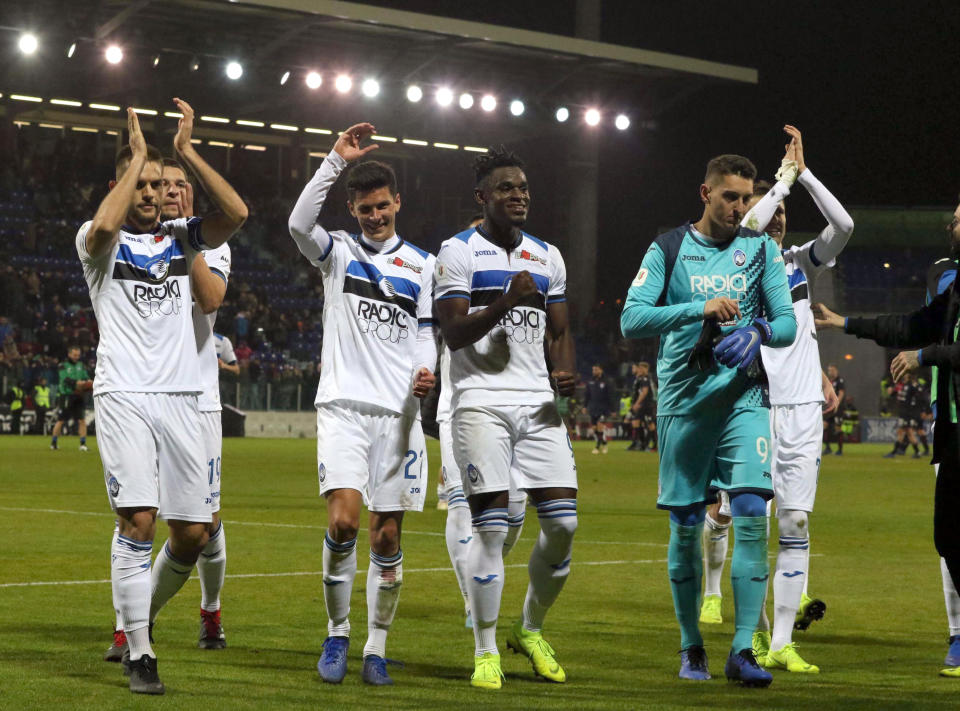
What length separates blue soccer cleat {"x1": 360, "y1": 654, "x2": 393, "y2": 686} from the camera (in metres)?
6.71

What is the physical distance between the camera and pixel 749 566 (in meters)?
6.86

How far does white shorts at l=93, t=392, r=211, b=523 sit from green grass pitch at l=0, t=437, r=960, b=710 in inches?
32.0

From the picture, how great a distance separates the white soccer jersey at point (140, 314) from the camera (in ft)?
21.8

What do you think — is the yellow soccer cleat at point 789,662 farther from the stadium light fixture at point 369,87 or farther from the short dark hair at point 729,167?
the stadium light fixture at point 369,87

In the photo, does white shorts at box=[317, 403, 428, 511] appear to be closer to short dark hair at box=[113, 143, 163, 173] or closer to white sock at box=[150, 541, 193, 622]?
white sock at box=[150, 541, 193, 622]

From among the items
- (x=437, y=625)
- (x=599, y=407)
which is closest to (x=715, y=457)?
(x=437, y=625)

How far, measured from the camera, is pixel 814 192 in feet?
26.2

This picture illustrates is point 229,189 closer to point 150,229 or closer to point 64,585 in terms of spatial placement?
point 150,229

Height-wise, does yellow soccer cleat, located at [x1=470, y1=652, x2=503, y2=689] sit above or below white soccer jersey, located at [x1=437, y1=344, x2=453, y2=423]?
below

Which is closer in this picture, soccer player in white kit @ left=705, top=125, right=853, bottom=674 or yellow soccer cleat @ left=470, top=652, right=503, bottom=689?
yellow soccer cleat @ left=470, top=652, right=503, bottom=689

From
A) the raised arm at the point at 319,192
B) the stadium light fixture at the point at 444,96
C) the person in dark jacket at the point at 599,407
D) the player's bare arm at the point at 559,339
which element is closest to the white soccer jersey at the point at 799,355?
the player's bare arm at the point at 559,339

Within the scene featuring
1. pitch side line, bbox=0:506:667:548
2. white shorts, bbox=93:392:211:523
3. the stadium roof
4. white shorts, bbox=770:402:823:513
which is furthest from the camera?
the stadium roof

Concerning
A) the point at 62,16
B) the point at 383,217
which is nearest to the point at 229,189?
the point at 383,217

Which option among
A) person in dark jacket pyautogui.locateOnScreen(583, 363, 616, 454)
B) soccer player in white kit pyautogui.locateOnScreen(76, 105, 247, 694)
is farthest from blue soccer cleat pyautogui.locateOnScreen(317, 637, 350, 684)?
person in dark jacket pyautogui.locateOnScreen(583, 363, 616, 454)
